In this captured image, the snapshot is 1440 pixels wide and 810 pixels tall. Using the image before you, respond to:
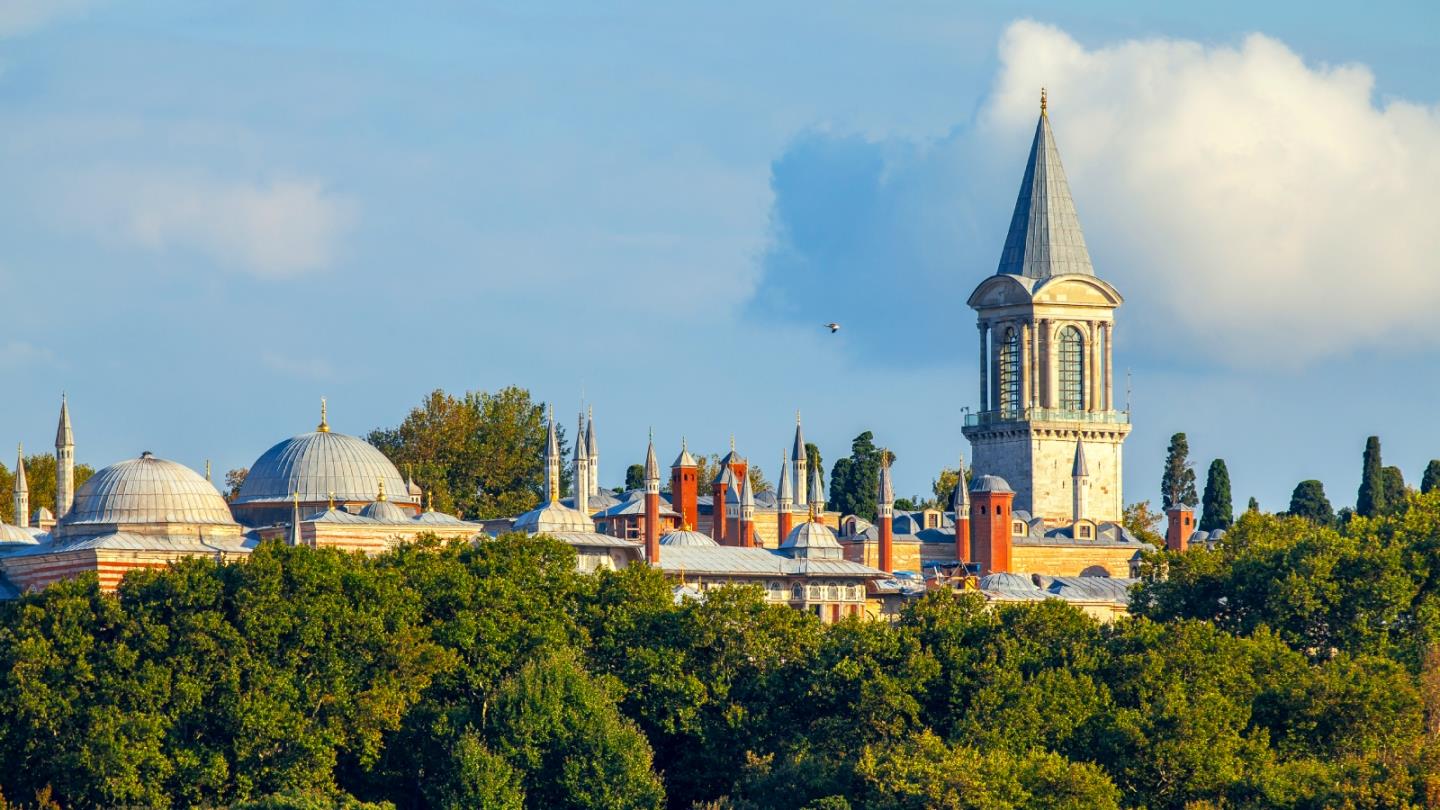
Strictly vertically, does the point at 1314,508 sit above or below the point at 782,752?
above

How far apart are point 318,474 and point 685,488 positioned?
14.6m

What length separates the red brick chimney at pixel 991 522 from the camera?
99250 mm

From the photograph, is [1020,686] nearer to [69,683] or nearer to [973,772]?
[973,772]

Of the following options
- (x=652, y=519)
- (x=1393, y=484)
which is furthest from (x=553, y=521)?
(x=1393, y=484)

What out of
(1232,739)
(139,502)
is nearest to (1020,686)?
(1232,739)

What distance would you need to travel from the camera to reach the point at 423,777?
66.2m

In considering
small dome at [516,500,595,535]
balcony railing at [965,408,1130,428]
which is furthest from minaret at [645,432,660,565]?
balcony railing at [965,408,1130,428]

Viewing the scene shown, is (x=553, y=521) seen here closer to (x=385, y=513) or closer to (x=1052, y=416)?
(x=385, y=513)

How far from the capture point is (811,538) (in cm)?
9200

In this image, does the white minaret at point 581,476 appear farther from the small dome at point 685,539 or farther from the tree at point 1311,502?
the tree at point 1311,502

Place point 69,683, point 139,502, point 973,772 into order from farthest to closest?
1. point 139,502
2. point 69,683
3. point 973,772

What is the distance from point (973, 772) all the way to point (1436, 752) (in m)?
8.30

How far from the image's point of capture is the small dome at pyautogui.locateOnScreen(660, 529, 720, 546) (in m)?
92.7

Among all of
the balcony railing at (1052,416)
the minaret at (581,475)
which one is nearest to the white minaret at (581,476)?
the minaret at (581,475)
